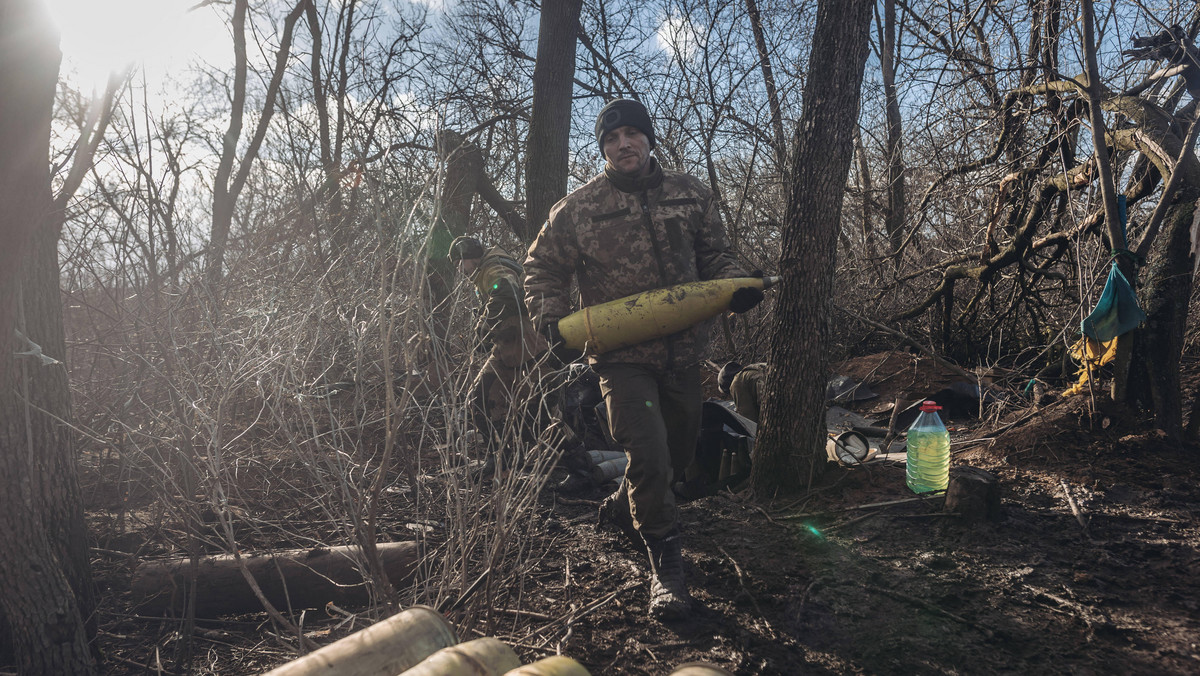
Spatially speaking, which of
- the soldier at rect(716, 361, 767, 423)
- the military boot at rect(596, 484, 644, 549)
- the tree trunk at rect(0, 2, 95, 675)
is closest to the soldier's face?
the military boot at rect(596, 484, 644, 549)

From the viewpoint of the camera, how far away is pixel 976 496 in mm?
3498

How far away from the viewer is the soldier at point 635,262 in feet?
10.7

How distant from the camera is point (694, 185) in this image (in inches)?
136

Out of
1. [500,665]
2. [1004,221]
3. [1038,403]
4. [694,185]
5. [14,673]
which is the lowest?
[14,673]

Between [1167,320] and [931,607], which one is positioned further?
[1167,320]

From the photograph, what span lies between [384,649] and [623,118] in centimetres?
258

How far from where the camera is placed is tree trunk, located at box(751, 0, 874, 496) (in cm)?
399

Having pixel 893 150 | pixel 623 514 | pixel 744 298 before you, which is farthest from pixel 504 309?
pixel 893 150

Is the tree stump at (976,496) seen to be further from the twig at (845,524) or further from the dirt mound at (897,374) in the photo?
the dirt mound at (897,374)

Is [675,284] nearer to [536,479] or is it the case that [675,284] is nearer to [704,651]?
[536,479]

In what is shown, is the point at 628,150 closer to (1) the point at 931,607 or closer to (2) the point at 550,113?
(1) the point at 931,607

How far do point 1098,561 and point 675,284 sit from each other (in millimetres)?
2224

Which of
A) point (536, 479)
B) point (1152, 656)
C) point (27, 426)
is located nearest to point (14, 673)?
point (27, 426)

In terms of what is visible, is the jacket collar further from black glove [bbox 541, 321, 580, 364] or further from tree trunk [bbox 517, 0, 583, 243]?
tree trunk [bbox 517, 0, 583, 243]
